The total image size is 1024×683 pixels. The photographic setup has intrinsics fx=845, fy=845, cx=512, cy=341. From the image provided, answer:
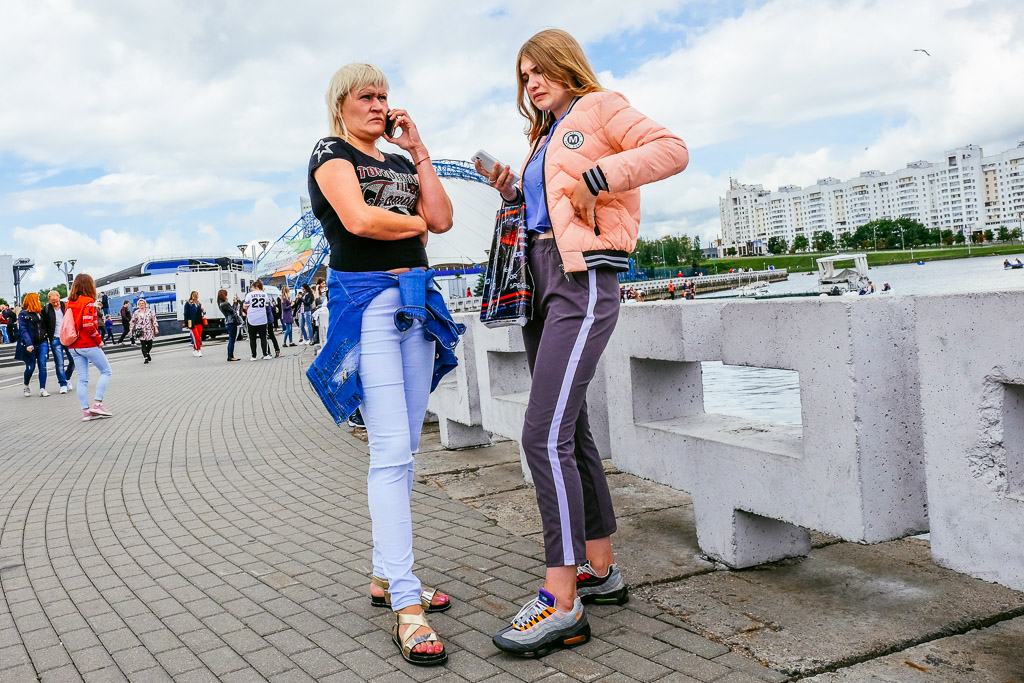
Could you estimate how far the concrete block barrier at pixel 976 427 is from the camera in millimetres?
2279

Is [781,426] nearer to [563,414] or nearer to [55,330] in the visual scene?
[563,414]

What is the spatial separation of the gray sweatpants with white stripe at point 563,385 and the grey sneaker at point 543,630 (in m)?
0.15

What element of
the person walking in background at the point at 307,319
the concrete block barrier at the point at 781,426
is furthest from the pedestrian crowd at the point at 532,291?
the person walking in background at the point at 307,319

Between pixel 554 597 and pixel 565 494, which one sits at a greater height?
pixel 565 494

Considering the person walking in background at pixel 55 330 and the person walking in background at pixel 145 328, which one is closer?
the person walking in background at pixel 55 330

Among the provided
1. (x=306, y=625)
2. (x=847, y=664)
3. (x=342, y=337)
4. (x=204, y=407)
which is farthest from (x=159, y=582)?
(x=204, y=407)

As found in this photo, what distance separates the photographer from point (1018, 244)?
150750 mm

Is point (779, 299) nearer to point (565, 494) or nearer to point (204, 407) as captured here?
point (565, 494)

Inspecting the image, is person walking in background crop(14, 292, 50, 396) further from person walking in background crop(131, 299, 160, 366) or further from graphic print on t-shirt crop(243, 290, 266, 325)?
person walking in background crop(131, 299, 160, 366)

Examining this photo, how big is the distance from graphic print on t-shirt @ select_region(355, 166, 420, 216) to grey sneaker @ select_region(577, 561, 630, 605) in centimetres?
149

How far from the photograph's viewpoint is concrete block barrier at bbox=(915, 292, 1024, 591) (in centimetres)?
228

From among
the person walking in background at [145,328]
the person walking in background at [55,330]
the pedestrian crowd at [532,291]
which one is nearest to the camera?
the pedestrian crowd at [532,291]

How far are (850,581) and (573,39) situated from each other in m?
2.21

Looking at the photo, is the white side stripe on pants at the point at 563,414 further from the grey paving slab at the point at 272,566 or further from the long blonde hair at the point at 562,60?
the long blonde hair at the point at 562,60
